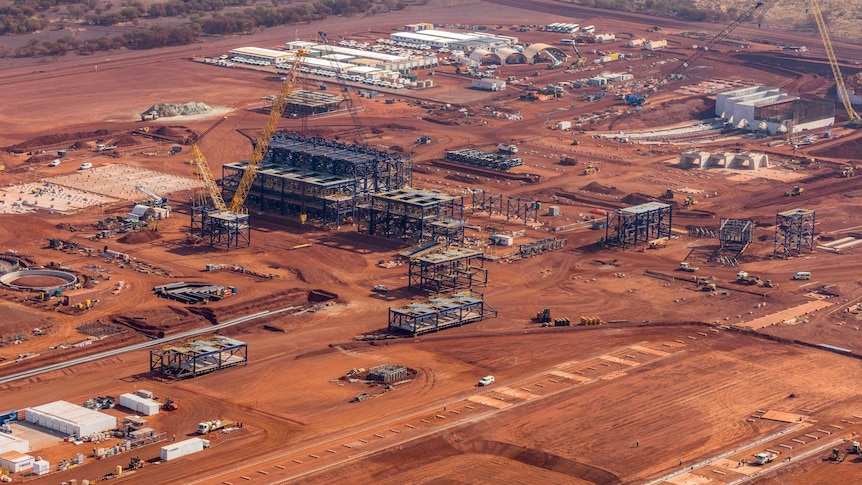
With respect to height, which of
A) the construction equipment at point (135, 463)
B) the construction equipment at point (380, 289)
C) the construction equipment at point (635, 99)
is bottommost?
the construction equipment at point (135, 463)

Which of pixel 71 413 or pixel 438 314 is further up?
pixel 438 314

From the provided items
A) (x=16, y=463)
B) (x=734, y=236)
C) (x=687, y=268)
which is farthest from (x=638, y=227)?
(x=16, y=463)

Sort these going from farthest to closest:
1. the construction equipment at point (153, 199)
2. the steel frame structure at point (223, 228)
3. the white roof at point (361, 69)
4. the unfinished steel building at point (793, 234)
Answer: the white roof at point (361, 69)
the construction equipment at point (153, 199)
the unfinished steel building at point (793, 234)
the steel frame structure at point (223, 228)

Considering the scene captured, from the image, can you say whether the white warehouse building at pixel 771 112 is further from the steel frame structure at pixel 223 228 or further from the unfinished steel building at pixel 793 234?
the steel frame structure at pixel 223 228

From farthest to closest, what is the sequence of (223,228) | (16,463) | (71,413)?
(223,228) < (71,413) < (16,463)

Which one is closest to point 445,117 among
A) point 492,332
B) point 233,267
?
point 233,267

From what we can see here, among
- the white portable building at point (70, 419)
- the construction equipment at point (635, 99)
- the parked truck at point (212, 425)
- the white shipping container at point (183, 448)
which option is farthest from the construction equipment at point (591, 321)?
the construction equipment at point (635, 99)

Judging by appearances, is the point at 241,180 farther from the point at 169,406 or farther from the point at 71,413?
the point at 71,413

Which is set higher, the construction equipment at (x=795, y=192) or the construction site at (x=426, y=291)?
the construction equipment at (x=795, y=192)
